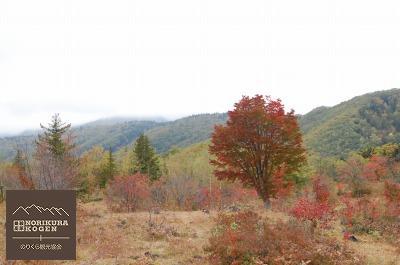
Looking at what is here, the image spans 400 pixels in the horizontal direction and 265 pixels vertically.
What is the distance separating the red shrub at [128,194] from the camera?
3325cm

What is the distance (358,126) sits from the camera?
124m

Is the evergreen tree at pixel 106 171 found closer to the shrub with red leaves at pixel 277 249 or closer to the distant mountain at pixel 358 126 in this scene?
the shrub with red leaves at pixel 277 249

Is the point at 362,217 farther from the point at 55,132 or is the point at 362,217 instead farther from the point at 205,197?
the point at 55,132

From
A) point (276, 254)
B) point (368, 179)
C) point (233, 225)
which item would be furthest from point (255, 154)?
point (368, 179)

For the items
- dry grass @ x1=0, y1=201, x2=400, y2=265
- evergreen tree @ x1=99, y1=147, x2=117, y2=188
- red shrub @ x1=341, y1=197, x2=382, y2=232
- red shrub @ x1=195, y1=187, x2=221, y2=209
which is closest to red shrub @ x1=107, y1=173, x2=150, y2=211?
red shrub @ x1=195, y1=187, x2=221, y2=209

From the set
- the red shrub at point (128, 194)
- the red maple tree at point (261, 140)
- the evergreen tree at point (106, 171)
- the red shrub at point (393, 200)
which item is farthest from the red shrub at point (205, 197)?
the evergreen tree at point (106, 171)

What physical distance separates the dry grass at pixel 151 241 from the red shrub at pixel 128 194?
8760 mm

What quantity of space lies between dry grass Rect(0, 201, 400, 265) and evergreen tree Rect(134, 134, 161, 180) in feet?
112

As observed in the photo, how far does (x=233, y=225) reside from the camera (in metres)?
19.6

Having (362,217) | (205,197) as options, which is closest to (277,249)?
(362,217)

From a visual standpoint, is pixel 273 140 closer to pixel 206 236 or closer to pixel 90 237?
pixel 206 236

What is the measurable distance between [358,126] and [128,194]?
347 feet

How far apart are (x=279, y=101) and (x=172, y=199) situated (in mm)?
19091

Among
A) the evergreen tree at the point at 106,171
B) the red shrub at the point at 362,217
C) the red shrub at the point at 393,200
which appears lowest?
the red shrub at the point at 362,217
